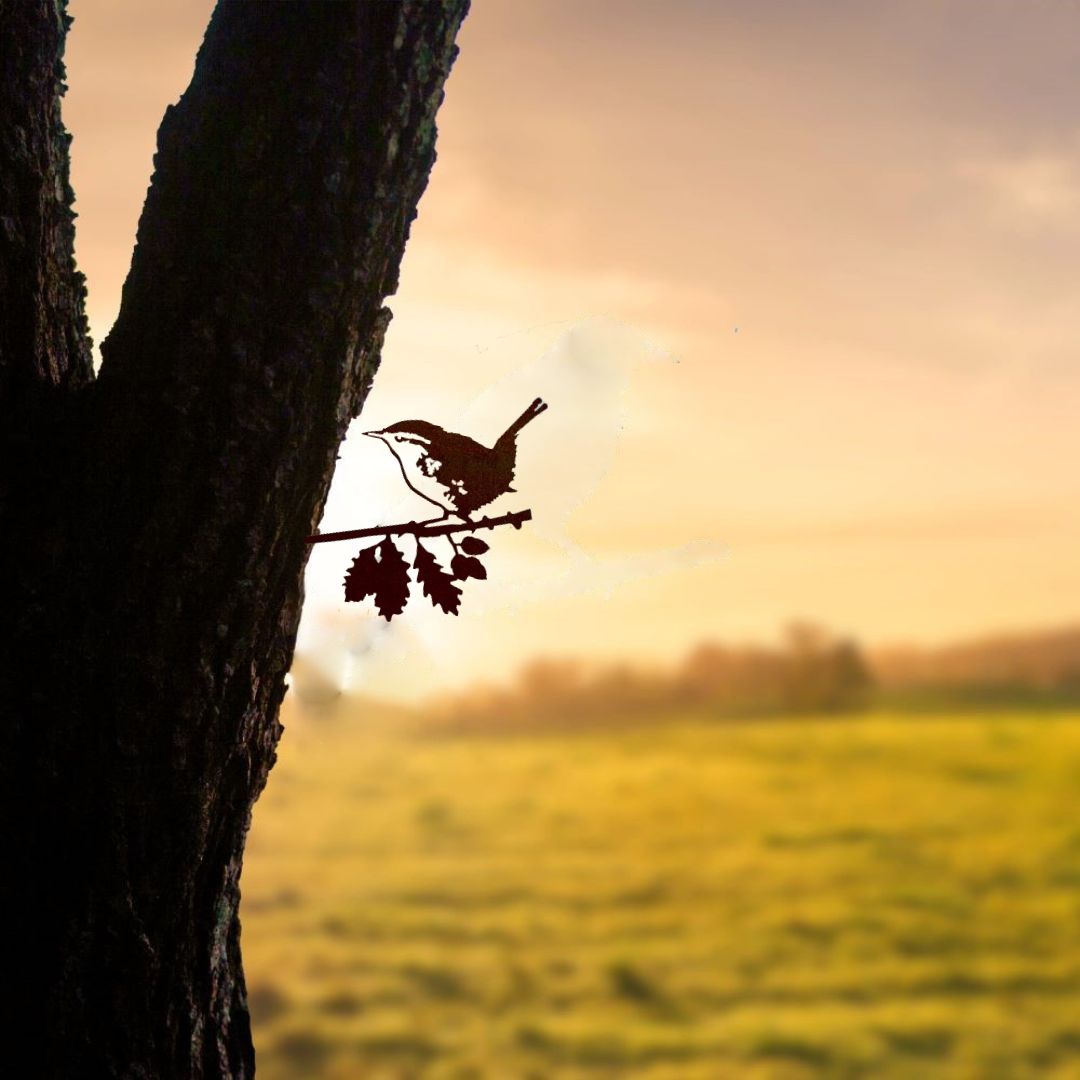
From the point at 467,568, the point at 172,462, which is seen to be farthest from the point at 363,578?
the point at 172,462

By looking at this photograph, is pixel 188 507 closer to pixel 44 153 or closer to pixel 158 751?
pixel 158 751

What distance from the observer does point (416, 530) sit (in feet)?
Result: 5.05

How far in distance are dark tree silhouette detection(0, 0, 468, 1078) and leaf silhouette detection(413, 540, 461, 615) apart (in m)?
0.16

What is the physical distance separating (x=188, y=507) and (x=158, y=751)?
0.29m

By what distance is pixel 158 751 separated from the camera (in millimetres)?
1473

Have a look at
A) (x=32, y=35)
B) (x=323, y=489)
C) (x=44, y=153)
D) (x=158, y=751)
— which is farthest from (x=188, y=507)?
(x=32, y=35)

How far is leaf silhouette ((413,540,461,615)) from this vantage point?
1.53 meters

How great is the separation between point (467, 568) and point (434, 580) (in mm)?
42

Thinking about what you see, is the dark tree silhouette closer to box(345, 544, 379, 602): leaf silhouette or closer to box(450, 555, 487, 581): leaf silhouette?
box(345, 544, 379, 602): leaf silhouette

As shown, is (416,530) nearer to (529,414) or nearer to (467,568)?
(467,568)

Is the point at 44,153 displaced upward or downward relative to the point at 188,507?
upward

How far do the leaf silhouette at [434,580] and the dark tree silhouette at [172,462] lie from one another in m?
0.16

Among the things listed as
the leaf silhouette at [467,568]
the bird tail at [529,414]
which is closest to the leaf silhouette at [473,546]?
the leaf silhouette at [467,568]

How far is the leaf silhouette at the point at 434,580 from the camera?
5.01 ft
